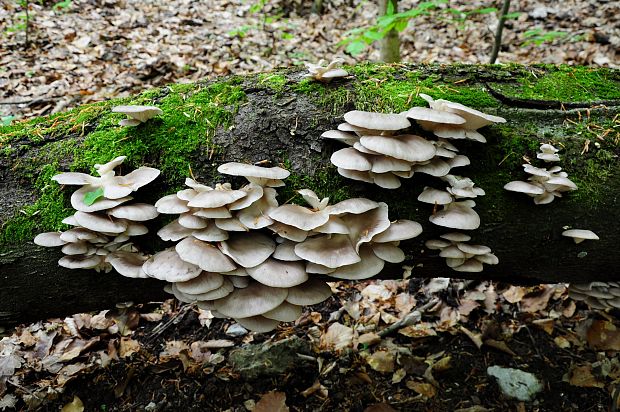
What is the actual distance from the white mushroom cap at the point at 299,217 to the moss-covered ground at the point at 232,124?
0.24 metres

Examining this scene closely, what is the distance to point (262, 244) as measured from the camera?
229 cm

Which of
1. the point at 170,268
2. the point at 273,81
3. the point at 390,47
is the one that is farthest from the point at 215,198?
the point at 390,47

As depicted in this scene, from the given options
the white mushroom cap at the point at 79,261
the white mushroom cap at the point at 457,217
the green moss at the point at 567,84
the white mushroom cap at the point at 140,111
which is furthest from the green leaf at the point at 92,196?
the green moss at the point at 567,84

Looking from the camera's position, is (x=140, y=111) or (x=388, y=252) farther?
(x=140, y=111)

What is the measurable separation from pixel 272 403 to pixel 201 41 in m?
8.77

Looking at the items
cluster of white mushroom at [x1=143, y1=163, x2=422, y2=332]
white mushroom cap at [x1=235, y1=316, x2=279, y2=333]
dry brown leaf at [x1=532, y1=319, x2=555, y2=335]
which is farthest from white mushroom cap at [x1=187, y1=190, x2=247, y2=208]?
dry brown leaf at [x1=532, y1=319, x2=555, y2=335]

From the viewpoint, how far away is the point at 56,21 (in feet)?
32.9

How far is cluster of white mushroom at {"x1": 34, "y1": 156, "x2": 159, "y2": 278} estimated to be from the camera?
7.34ft

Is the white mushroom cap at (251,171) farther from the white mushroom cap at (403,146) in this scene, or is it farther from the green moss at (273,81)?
the green moss at (273,81)

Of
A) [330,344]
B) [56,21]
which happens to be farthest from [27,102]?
[330,344]

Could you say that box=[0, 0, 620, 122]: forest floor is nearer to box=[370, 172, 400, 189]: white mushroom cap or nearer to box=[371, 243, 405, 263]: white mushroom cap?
box=[370, 172, 400, 189]: white mushroom cap

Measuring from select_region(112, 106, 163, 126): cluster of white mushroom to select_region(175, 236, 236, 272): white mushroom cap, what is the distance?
83cm

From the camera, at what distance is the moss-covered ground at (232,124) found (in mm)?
2510

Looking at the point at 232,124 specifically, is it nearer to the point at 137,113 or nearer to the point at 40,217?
the point at 137,113
